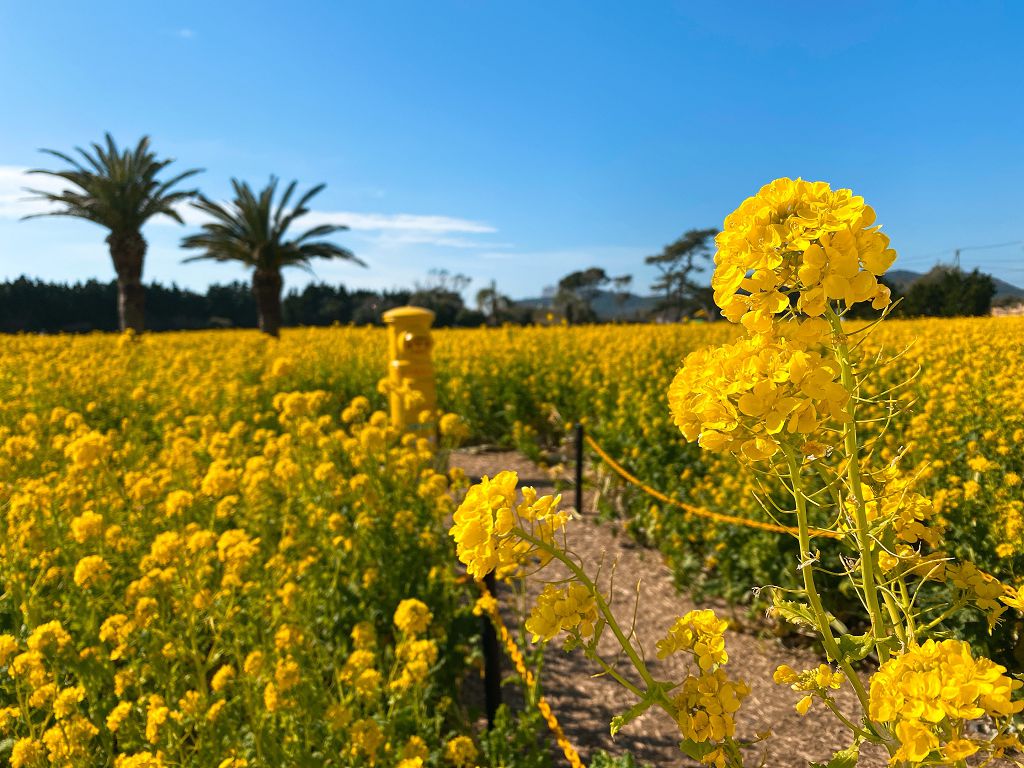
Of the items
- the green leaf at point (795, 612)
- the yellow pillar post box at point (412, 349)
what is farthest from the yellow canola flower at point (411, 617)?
the yellow pillar post box at point (412, 349)

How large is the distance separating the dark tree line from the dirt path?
29.6 meters

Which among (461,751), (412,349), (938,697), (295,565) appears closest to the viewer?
(938,697)

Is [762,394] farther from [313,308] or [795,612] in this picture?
[313,308]

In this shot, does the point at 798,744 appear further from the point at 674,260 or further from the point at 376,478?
the point at 674,260

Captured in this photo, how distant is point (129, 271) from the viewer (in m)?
16.6

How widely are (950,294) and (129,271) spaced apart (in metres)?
25.6

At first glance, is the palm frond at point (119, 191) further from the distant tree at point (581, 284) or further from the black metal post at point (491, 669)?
the distant tree at point (581, 284)

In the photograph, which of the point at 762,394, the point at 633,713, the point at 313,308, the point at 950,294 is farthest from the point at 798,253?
the point at 313,308

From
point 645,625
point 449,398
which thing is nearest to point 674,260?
point 449,398

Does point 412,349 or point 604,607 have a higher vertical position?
point 412,349

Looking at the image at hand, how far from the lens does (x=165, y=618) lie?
235 cm

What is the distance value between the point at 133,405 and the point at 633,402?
495cm

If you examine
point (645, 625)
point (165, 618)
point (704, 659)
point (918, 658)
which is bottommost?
point (645, 625)

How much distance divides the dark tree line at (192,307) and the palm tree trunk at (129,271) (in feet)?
49.8
